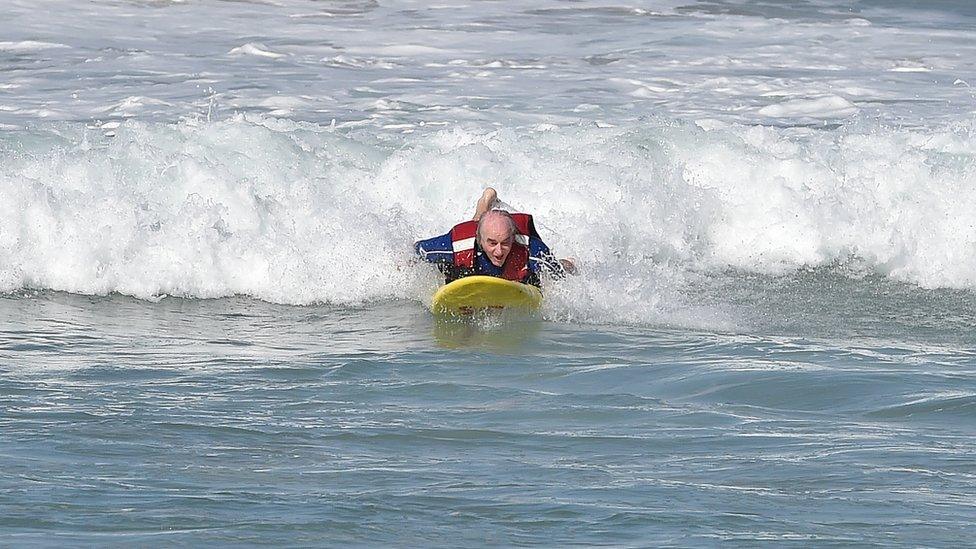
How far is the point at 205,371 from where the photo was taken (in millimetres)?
7953

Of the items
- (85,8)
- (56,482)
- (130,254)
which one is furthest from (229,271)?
(85,8)

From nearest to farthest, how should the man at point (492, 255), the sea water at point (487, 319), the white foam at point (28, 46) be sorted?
the sea water at point (487, 319)
the man at point (492, 255)
the white foam at point (28, 46)

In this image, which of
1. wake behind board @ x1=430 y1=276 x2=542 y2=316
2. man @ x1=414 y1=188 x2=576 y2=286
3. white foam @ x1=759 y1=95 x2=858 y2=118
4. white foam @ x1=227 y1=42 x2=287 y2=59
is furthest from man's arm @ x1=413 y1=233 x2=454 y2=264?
white foam @ x1=227 y1=42 x2=287 y2=59

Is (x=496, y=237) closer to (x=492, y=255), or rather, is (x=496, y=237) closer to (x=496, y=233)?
(x=496, y=233)

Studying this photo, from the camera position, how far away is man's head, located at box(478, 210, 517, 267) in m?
9.91

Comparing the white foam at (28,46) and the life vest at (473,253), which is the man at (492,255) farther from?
the white foam at (28,46)

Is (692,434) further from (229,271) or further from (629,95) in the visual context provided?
(629,95)

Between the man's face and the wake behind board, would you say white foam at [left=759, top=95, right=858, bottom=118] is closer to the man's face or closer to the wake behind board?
the man's face

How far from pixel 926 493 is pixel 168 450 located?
286 cm

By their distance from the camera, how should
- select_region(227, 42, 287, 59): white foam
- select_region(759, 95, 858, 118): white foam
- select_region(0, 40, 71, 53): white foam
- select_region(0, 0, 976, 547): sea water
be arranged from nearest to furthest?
select_region(0, 0, 976, 547): sea water < select_region(759, 95, 858, 118): white foam < select_region(0, 40, 71, 53): white foam < select_region(227, 42, 287, 59): white foam

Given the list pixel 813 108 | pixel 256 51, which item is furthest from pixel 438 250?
pixel 256 51

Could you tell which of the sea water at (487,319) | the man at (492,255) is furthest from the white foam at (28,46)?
the man at (492,255)

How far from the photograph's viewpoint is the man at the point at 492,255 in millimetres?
10086

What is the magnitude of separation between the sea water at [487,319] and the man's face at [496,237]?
385 millimetres
